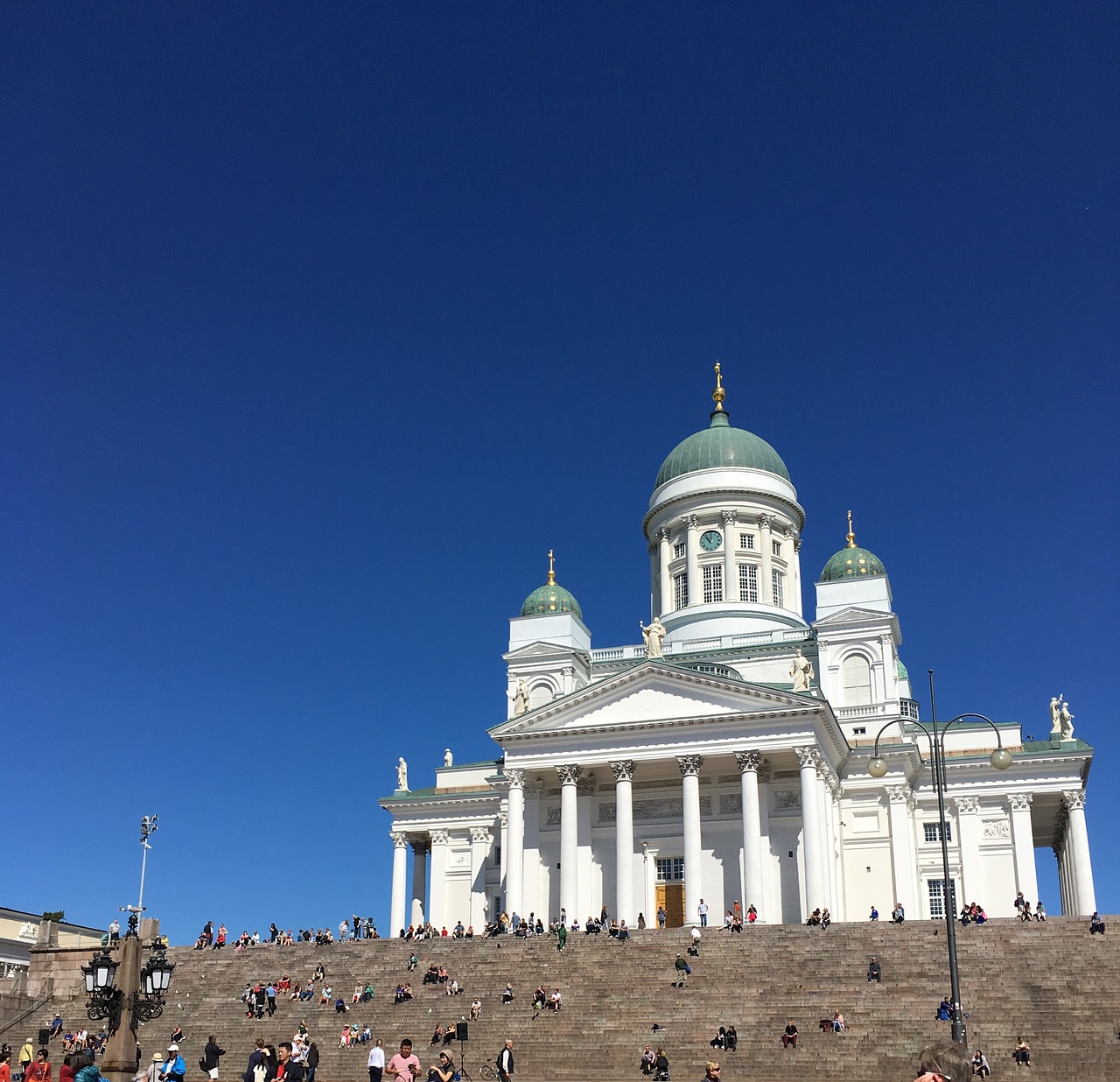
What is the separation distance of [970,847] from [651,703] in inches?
609

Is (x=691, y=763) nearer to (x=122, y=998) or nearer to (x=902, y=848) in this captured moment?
(x=902, y=848)

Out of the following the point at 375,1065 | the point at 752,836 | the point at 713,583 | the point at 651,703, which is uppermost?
the point at 713,583

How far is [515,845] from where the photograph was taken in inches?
2015

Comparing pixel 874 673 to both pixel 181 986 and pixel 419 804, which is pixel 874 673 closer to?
pixel 419 804

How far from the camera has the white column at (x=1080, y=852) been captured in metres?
52.9

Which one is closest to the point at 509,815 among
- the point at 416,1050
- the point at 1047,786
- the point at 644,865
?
the point at 644,865

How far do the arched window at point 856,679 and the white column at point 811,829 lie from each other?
33.2 ft

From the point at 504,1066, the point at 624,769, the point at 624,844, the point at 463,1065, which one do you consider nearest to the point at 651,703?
the point at 624,769

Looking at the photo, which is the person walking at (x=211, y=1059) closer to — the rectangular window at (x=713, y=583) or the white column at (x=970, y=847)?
the white column at (x=970, y=847)

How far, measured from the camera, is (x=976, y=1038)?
31078 mm

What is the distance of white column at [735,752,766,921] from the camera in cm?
4756

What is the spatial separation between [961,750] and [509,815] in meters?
19.8

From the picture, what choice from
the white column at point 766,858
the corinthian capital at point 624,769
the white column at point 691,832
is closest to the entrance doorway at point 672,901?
the white column at point 691,832

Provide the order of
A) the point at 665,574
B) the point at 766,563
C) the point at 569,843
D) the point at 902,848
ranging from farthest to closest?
A: the point at 665,574
the point at 766,563
the point at 902,848
the point at 569,843
